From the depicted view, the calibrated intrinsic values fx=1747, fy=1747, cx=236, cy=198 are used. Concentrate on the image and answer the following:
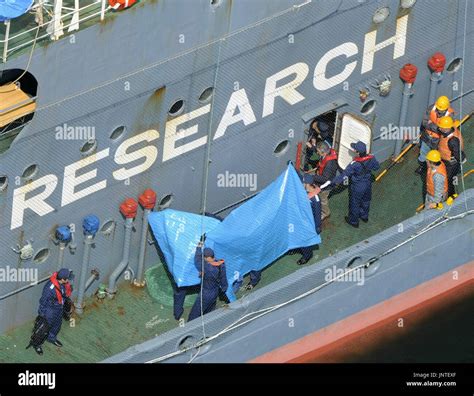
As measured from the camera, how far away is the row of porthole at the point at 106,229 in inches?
966

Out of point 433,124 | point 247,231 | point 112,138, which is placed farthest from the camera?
point 433,124

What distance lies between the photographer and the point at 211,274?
2486 centimetres

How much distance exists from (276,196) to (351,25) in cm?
276

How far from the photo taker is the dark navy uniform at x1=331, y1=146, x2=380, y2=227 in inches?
1030

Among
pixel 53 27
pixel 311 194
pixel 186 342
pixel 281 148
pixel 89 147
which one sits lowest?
pixel 186 342

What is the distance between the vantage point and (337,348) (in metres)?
27.0

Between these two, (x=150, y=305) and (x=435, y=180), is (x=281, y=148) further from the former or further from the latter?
(x=150, y=305)

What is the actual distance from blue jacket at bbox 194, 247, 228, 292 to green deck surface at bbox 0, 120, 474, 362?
893 mm

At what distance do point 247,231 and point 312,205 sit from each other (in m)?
1.22

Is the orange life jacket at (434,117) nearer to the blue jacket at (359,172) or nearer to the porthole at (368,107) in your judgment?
the porthole at (368,107)

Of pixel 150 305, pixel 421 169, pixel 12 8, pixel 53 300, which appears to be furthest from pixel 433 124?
pixel 12 8

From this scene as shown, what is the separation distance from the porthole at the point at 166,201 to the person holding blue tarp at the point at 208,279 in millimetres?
822

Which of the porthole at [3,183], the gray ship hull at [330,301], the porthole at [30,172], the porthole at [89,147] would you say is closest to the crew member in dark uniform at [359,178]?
the gray ship hull at [330,301]

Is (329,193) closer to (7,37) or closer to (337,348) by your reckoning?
(337,348)
